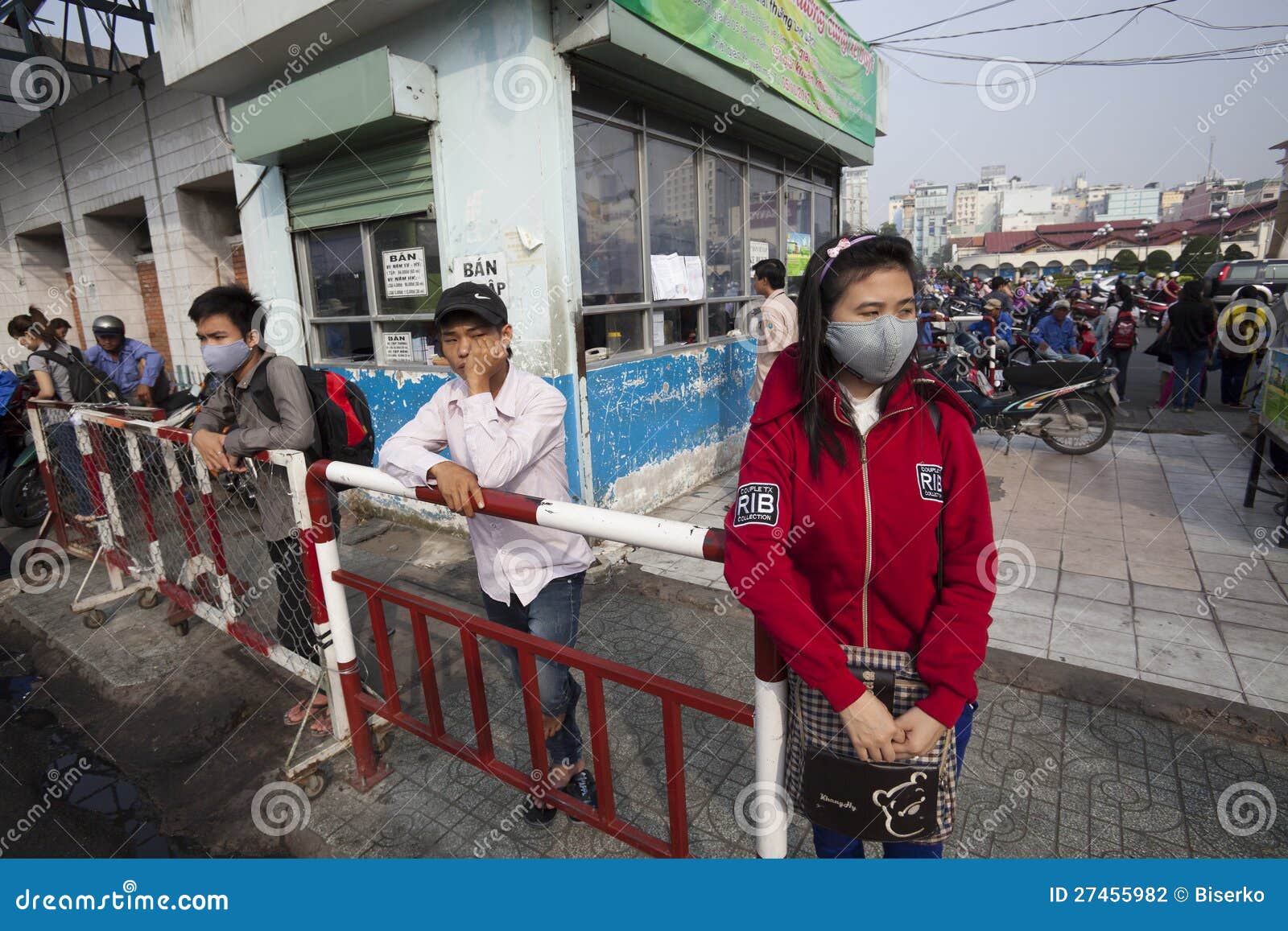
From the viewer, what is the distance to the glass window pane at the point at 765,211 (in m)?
7.02

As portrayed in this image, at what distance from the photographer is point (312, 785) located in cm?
260

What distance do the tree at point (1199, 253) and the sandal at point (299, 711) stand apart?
4197 centimetres

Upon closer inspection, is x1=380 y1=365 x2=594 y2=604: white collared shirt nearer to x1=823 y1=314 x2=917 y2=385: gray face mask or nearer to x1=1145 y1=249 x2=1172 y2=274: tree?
x1=823 y1=314 x2=917 y2=385: gray face mask

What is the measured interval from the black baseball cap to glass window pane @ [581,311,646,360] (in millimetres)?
2617

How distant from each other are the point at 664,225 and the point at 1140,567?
4.25 metres

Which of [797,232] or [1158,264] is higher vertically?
[1158,264]

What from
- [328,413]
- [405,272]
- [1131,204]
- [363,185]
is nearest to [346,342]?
[405,272]

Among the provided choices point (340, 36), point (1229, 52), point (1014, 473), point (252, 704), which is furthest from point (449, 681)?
point (1229, 52)

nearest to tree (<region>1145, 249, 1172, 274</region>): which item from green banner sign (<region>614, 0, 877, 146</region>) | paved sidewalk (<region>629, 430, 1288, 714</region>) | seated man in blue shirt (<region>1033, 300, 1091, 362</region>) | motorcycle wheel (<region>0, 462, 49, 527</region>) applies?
seated man in blue shirt (<region>1033, 300, 1091, 362</region>)

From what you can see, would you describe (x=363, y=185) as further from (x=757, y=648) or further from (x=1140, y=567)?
(x=1140, y=567)

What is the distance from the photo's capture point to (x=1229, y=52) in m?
7.05

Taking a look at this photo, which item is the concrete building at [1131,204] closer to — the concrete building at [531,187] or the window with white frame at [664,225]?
the window with white frame at [664,225]

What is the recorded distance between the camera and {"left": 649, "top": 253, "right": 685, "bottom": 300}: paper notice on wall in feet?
18.3

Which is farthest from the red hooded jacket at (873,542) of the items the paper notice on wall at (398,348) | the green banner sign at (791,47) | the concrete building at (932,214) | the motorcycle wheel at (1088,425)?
the concrete building at (932,214)
